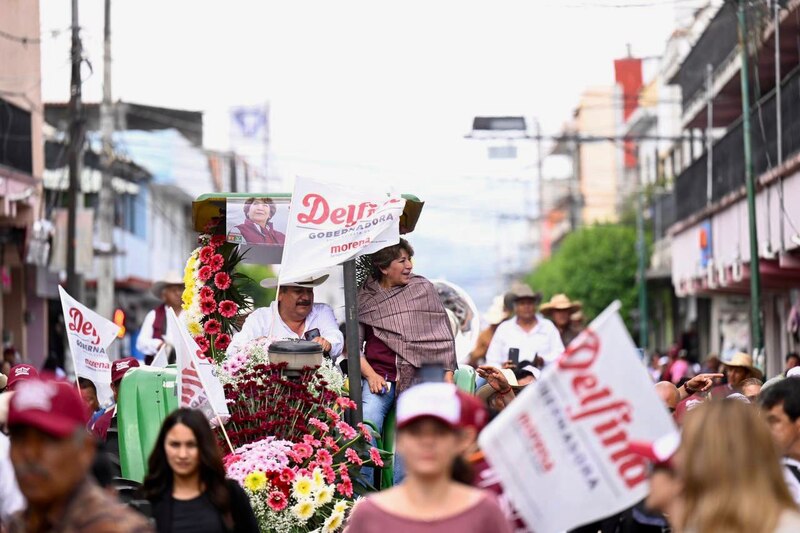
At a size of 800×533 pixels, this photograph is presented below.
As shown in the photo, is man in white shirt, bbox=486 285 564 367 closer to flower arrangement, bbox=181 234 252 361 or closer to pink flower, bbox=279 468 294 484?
flower arrangement, bbox=181 234 252 361

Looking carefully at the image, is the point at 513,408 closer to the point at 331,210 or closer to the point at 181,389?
the point at 181,389

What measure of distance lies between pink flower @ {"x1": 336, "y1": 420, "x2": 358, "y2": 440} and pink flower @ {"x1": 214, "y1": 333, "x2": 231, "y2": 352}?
1606 millimetres

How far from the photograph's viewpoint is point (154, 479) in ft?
26.3

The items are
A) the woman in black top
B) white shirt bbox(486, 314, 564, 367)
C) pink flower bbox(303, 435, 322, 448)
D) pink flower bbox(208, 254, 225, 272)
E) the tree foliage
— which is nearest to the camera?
the woman in black top

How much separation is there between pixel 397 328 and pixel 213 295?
140 cm

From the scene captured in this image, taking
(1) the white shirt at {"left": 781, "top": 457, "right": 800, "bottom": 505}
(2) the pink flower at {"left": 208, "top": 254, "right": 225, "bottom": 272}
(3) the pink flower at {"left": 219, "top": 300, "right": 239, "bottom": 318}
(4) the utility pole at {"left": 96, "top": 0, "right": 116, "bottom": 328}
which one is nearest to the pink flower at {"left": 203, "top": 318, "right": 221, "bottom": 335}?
(3) the pink flower at {"left": 219, "top": 300, "right": 239, "bottom": 318}

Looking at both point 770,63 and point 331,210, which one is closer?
point 331,210

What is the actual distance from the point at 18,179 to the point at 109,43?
26.5 ft

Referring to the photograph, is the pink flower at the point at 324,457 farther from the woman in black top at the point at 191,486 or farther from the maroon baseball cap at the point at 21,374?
the woman in black top at the point at 191,486

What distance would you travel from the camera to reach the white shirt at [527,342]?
17.5 meters

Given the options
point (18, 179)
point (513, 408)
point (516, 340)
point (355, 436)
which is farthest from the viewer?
point (18, 179)

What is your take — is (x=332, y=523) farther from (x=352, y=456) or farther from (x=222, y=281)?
(x=222, y=281)

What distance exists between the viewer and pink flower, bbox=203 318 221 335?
1264 centimetres

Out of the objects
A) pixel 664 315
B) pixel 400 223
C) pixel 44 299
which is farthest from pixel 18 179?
pixel 664 315
